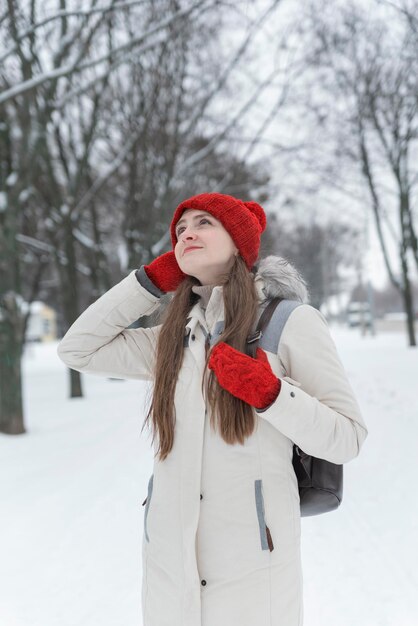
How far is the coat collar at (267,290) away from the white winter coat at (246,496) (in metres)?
0.09

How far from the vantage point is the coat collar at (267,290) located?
65.2 inches

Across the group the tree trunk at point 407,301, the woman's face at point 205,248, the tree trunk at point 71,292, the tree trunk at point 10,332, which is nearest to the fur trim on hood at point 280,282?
the woman's face at point 205,248

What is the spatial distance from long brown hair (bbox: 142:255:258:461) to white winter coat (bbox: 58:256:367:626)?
36mm

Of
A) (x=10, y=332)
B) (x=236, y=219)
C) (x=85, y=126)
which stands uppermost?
(x=85, y=126)

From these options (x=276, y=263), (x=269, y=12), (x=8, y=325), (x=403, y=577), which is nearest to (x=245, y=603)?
(x=276, y=263)

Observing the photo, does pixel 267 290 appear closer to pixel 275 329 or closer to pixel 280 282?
pixel 280 282

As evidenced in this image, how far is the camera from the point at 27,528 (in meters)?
4.23

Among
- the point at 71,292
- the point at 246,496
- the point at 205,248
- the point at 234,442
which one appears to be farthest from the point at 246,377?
the point at 71,292

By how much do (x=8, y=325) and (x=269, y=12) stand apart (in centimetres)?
593

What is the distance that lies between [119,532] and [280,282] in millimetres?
3220

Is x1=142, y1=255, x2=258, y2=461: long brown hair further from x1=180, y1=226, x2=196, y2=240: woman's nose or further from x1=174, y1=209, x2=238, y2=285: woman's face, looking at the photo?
x1=180, y1=226, x2=196, y2=240: woman's nose

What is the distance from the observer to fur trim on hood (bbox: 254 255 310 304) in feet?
5.43

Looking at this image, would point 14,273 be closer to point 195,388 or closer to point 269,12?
point 269,12

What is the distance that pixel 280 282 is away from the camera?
65.3 inches
